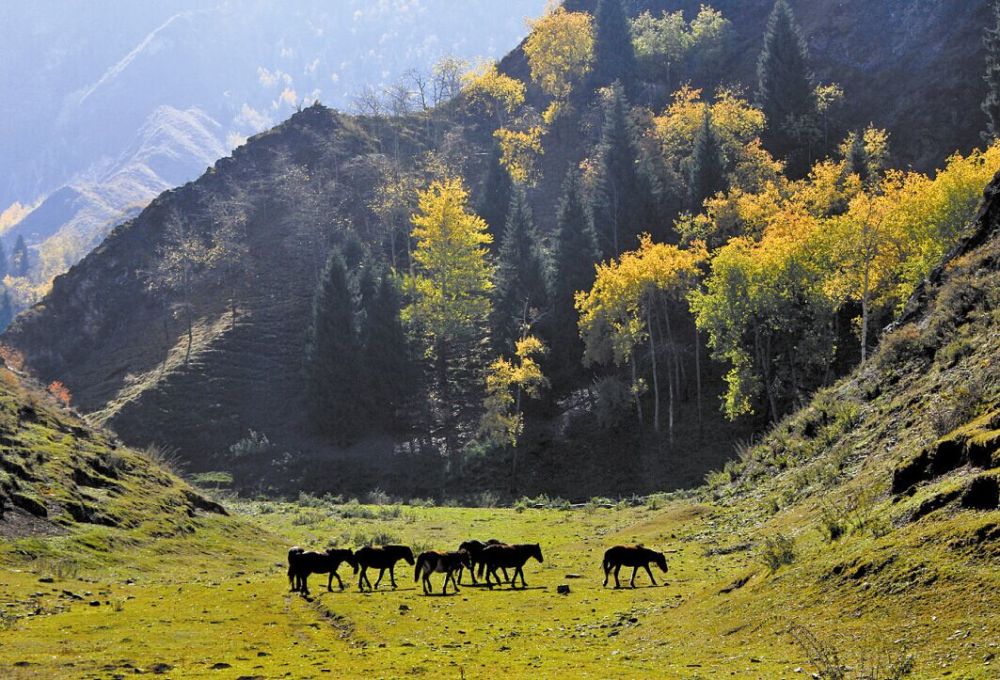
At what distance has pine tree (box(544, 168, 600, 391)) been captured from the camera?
94.2 metres

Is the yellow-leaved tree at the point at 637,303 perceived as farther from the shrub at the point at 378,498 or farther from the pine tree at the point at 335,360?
the pine tree at the point at 335,360

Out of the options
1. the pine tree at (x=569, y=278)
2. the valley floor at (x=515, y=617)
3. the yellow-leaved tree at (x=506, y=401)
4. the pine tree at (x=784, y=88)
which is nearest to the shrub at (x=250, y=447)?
the yellow-leaved tree at (x=506, y=401)

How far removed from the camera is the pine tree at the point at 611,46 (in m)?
146

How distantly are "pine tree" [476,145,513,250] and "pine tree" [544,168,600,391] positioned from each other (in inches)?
606

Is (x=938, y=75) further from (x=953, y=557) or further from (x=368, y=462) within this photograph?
(x=953, y=557)

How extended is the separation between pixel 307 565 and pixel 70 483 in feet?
49.4

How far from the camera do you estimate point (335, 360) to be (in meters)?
100

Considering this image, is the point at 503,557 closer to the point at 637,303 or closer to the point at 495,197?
the point at 637,303

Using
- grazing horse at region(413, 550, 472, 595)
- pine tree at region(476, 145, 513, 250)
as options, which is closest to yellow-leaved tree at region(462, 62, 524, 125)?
pine tree at region(476, 145, 513, 250)

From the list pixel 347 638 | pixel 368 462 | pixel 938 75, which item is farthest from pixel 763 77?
pixel 347 638

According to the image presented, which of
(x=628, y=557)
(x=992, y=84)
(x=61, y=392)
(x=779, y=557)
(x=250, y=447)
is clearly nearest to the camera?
(x=779, y=557)

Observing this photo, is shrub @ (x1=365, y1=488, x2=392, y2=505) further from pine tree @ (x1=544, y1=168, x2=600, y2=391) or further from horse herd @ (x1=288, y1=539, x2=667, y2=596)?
horse herd @ (x1=288, y1=539, x2=667, y2=596)

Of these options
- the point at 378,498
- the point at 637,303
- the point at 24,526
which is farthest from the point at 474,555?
the point at 637,303

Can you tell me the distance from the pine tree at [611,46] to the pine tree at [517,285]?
53.2 meters
